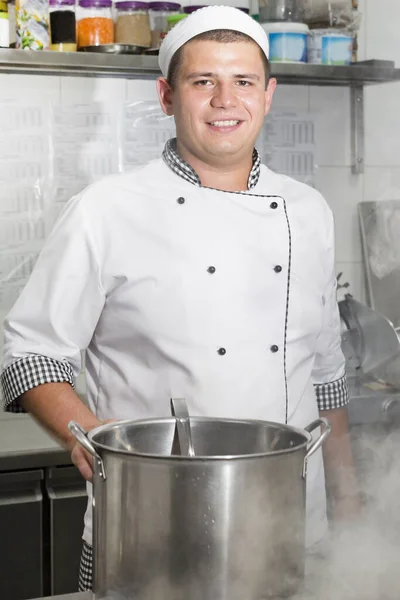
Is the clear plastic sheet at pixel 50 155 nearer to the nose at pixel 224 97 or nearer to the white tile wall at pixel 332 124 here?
the white tile wall at pixel 332 124

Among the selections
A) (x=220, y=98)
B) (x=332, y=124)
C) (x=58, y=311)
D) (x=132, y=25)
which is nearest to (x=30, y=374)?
(x=58, y=311)

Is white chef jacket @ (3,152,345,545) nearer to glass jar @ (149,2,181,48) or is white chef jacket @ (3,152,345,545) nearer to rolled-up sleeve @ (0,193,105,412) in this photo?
rolled-up sleeve @ (0,193,105,412)

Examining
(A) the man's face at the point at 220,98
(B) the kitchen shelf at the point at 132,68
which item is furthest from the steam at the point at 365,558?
(B) the kitchen shelf at the point at 132,68

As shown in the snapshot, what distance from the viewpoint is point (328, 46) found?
2.66 metres

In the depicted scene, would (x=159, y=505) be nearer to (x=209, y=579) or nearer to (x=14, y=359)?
(x=209, y=579)

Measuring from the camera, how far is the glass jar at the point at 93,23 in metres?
2.45

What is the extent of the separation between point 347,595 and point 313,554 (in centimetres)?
13

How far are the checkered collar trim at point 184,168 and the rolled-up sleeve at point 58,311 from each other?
0.18 meters

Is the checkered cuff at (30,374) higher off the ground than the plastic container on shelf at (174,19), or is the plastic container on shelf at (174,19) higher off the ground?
the plastic container on shelf at (174,19)

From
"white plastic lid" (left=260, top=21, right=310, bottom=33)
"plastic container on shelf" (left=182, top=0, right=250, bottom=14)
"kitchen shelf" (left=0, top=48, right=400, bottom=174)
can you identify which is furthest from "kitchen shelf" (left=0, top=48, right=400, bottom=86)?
"plastic container on shelf" (left=182, top=0, right=250, bottom=14)

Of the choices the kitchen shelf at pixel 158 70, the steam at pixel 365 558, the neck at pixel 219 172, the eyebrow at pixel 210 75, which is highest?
the kitchen shelf at pixel 158 70

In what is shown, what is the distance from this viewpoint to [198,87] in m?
1.47

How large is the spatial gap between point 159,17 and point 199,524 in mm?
1995

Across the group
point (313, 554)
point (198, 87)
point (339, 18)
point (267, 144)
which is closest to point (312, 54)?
point (339, 18)
